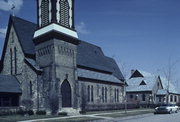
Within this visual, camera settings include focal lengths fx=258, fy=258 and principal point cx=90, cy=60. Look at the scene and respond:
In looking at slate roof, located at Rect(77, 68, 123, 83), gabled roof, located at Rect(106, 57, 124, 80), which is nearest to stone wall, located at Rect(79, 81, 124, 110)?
slate roof, located at Rect(77, 68, 123, 83)

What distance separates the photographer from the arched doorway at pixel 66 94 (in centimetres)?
3878

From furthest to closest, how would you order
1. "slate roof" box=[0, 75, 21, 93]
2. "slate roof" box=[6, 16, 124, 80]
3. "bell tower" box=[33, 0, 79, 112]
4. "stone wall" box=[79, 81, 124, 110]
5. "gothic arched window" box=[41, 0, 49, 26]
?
1. "stone wall" box=[79, 81, 124, 110]
2. "slate roof" box=[6, 16, 124, 80]
3. "gothic arched window" box=[41, 0, 49, 26]
4. "bell tower" box=[33, 0, 79, 112]
5. "slate roof" box=[0, 75, 21, 93]

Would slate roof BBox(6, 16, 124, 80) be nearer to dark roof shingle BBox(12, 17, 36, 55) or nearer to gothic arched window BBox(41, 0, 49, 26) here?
dark roof shingle BBox(12, 17, 36, 55)

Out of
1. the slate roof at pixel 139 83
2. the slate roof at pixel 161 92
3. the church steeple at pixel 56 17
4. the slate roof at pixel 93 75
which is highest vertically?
the church steeple at pixel 56 17

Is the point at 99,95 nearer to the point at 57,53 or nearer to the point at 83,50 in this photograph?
the point at 83,50

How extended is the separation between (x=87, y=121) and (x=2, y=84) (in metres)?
16.8

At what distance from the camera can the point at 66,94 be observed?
39438 millimetres

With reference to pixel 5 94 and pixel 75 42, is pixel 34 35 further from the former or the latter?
pixel 5 94

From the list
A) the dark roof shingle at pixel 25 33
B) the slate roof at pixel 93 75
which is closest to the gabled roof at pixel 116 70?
the slate roof at pixel 93 75

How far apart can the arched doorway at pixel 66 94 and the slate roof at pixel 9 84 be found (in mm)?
6653

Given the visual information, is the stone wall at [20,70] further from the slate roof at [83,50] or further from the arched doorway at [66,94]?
the arched doorway at [66,94]

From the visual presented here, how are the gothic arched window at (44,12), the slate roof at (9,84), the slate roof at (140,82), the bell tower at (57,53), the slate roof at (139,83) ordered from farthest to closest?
1. the slate roof at (140,82)
2. the slate roof at (139,83)
3. the gothic arched window at (44,12)
4. the bell tower at (57,53)
5. the slate roof at (9,84)

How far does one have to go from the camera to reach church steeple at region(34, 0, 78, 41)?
38.4 m

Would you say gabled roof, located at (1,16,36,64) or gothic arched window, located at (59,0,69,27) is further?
gabled roof, located at (1,16,36,64)
